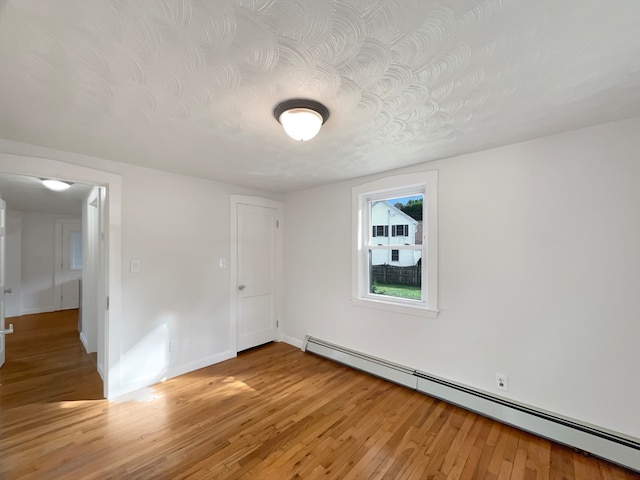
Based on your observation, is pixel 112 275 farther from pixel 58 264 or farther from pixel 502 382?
pixel 58 264

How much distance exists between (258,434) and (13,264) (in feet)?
22.9

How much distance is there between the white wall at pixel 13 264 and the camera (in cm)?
556

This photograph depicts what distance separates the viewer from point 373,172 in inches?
120

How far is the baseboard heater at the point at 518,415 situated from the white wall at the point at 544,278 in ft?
0.25

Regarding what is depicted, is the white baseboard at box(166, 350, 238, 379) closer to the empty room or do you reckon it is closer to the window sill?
the empty room

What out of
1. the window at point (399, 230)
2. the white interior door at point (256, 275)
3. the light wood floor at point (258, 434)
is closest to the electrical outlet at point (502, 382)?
the light wood floor at point (258, 434)

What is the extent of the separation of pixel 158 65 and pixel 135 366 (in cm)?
284

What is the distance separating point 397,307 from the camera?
9.65 feet

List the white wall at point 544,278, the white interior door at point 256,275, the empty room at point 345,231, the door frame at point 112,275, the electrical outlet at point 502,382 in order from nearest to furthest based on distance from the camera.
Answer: the empty room at point 345,231
the white wall at point 544,278
the electrical outlet at point 502,382
the door frame at point 112,275
the white interior door at point 256,275

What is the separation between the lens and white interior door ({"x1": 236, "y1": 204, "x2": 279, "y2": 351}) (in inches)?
146

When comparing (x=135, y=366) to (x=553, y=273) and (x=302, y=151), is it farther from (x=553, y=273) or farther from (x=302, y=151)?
(x=553, y=273)

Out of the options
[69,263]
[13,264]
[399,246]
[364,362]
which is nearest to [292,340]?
[364,362]

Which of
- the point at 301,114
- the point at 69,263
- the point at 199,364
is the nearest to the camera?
the point at 301,114

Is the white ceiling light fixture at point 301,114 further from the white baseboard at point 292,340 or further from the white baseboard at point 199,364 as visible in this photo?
the white baseboard at point 292,340
